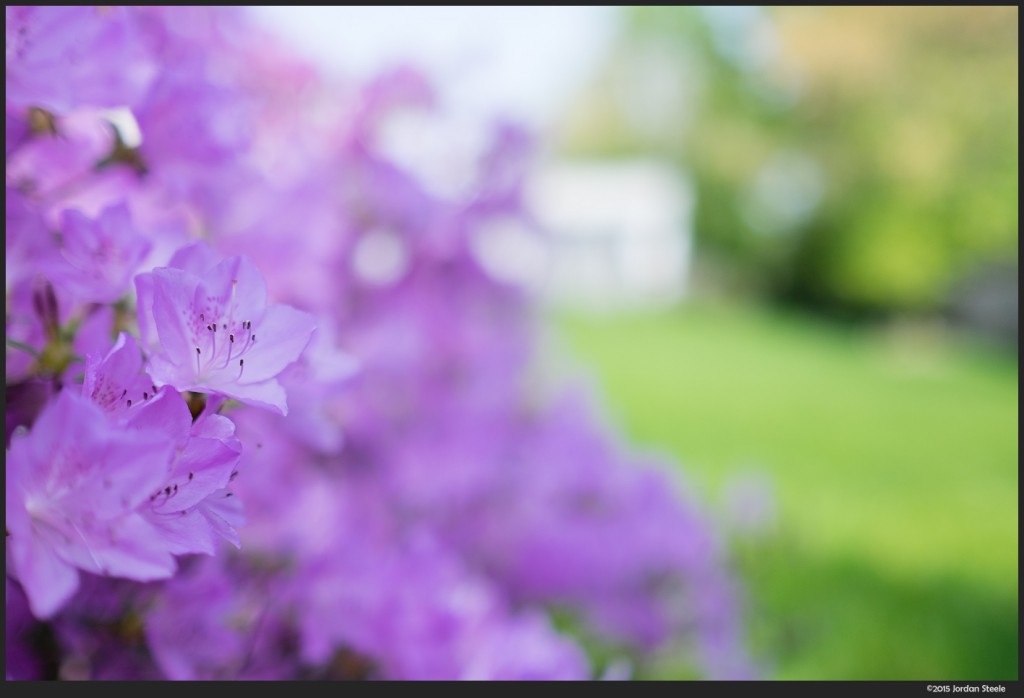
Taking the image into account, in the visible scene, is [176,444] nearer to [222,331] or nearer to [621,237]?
[222,331]

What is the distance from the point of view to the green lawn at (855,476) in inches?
83.2

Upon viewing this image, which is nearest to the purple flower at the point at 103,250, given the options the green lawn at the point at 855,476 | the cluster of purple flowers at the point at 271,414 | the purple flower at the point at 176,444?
the cluster of purple flowers at the point at 271,414

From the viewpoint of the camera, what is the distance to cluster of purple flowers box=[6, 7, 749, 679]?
0.38 metres

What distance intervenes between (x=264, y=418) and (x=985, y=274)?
12.4 meters

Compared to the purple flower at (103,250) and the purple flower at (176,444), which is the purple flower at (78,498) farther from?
the purple flower at (103,250)

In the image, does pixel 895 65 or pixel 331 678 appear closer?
pixel 331 678

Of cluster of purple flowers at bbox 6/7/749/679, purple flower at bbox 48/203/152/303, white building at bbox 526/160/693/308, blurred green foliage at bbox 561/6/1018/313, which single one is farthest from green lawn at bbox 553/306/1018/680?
white building at bbox 526/160/693/308

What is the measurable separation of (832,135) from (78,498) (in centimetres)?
1297

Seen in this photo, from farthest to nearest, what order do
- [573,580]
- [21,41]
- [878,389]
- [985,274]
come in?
[985,274] → [878,389] → [573,580] → [21,41]

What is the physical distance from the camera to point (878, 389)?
8.02 m

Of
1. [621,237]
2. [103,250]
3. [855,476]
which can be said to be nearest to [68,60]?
[103,250]

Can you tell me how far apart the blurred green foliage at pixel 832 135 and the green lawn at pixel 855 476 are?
143cm
